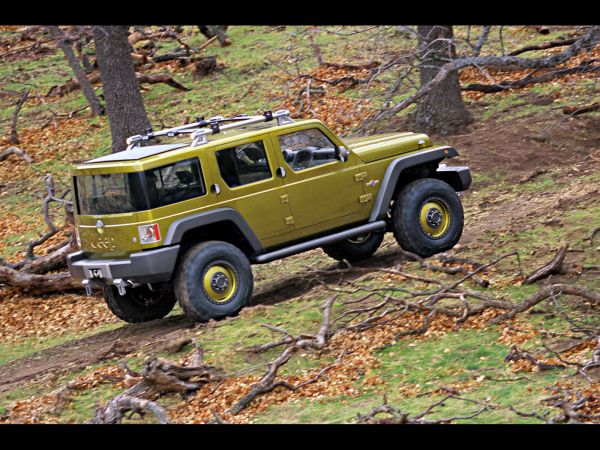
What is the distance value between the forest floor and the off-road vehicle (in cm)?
42

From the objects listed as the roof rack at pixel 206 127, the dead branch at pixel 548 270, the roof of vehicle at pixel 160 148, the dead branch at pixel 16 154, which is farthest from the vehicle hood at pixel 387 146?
the dead branch at pixel 16 154

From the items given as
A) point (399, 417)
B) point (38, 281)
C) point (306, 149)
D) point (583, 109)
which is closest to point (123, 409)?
point (399, 417)

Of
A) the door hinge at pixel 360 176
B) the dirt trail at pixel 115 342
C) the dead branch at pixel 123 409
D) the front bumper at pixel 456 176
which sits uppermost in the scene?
the door hinge at pixel 360 176

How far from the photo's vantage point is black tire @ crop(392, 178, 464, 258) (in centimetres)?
1130

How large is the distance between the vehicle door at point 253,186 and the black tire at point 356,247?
1.50m

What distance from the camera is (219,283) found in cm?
1012

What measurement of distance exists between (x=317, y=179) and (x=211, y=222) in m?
1.49

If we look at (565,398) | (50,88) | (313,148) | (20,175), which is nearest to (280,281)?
(313,148)

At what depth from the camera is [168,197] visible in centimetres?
994

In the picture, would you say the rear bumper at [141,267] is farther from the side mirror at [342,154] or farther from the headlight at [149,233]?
the side mirror at [342,154]

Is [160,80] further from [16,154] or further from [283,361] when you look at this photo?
[283,361]

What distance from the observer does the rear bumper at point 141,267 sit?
9.70 meters
